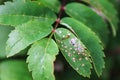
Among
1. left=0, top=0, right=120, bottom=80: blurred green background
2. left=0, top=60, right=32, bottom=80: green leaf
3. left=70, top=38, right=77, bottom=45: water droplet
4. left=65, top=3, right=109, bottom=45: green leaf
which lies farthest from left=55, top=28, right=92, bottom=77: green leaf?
left=0, top=0, right=120, bottom=80: blurred green background

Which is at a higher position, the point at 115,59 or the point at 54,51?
the point at 54,51

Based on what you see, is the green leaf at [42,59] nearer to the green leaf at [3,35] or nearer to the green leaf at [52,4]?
the green leaf at [52,4]

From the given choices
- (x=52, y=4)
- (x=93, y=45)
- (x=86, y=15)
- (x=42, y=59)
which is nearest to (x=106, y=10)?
(x=86, y=15)

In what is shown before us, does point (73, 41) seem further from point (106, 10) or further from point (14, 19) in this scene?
point (106, 10)

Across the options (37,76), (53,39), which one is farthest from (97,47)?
(37,76)

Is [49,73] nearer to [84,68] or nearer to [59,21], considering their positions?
[84,68]

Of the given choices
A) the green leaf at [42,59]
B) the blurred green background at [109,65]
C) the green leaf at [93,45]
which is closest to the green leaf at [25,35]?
the green leaf at [42,59]
